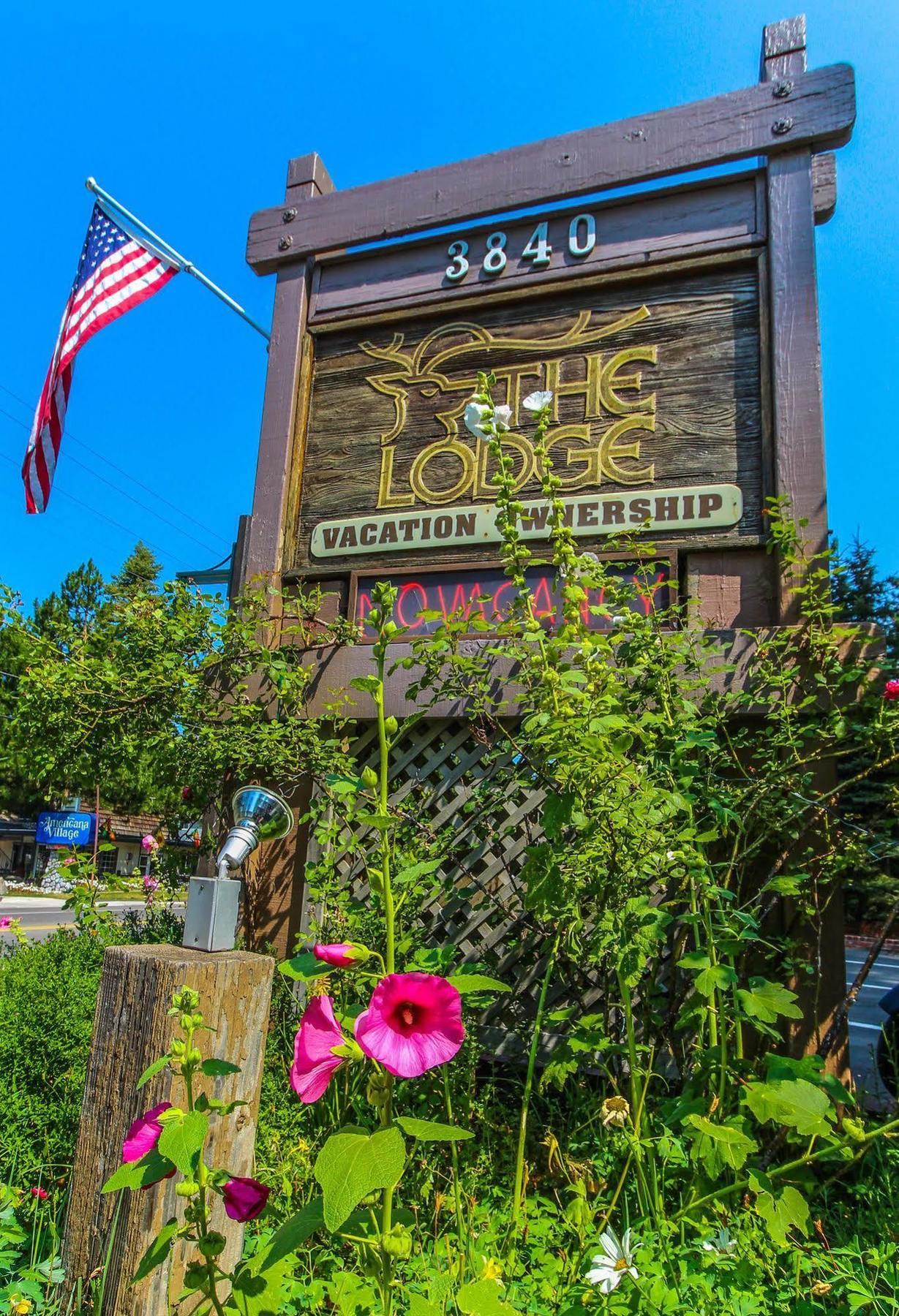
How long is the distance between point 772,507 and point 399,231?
2.29 metres

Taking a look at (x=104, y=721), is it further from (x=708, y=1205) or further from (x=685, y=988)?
(x=708, y=1205)

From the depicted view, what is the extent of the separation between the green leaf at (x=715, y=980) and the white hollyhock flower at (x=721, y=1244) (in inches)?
15.9

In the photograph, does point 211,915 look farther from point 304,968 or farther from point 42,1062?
point 42,1062

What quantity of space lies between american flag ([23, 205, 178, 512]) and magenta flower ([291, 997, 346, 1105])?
432 centimetres

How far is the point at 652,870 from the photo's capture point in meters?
1.82

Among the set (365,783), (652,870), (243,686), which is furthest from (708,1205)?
(243,686)

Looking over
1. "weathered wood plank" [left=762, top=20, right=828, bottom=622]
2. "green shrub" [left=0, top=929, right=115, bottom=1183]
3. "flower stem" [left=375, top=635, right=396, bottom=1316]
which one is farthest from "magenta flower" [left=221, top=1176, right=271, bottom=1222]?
"weathered wood plank" [left=762, top=20, right=828, bottom=622]

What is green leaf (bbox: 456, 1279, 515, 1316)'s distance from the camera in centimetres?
98

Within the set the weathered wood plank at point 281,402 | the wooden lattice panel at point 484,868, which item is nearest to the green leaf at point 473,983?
the wooden lattice panel at point 484,868

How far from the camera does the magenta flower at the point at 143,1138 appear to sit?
1.06m

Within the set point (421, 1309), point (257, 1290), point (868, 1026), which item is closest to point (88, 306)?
point (257, 1290)

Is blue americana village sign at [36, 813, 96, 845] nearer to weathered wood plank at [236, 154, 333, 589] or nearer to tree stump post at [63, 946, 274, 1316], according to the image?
weathered wood plank at [236, 154, 333, 589]

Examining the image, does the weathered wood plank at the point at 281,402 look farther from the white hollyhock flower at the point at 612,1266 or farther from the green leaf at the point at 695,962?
the white hollyhock flower at the point at 612,1266

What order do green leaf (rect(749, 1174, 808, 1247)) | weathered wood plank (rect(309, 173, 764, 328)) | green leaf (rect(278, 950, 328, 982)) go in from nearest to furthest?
green leaf (rect(278, 950, 328, 982)) < green leaf (rect(749, 1174, 808, 1247)) < weathered wood plank (rect(309, 173, 764, 328))
